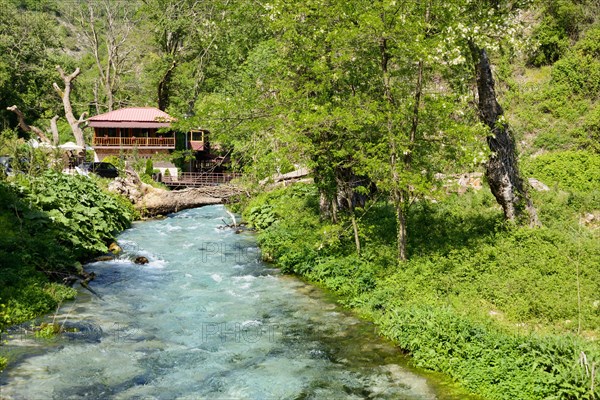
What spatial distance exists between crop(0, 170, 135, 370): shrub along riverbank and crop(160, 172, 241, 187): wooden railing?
60.9 ft

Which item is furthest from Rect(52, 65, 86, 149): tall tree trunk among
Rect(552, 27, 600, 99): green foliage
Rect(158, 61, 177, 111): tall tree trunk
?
Rect(552, 27, 600, 99): green foliage

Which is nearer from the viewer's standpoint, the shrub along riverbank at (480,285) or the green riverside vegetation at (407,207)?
the shrub along riverbank at (480,285)

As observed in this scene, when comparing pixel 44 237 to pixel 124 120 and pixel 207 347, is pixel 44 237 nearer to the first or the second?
pixel 207 347

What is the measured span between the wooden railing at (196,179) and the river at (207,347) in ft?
86.8

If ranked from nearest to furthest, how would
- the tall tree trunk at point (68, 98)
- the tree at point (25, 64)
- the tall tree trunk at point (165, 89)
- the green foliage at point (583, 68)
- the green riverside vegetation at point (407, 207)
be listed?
the green riverside vegetation at point (407, 207) < the green foliage at point (583, 68) < the tall tree trunk at point (68, 98) < the tall tree trunk at point (165, 89) < the tree at point (25, 64)

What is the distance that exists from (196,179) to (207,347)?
121 feet

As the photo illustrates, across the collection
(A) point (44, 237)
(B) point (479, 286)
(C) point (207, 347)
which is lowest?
(C) point (207, 347)

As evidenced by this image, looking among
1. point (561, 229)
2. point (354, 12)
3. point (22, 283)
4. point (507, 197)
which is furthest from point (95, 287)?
point (561, 229)

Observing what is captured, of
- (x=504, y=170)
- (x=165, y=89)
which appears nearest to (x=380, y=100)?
(x=504, y=170)

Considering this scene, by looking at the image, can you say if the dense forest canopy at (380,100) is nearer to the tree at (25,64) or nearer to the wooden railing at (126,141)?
the wooden railing at (126,141)

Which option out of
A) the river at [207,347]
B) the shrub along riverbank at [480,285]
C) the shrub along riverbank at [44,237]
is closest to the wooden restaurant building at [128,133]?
the shrub along riverbank at [44,237]

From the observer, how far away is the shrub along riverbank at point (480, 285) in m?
9.20

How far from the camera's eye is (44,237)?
16.9 m

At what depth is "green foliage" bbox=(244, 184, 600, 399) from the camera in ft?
30.3
